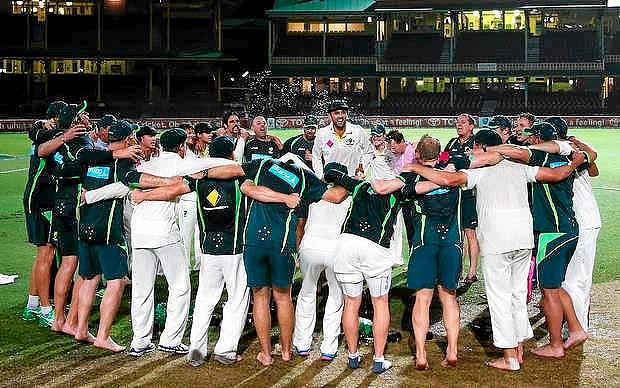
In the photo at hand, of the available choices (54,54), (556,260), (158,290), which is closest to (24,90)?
(54,54)

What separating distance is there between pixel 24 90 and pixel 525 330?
54749mm

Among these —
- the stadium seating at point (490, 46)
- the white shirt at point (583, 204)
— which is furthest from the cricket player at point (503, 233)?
the stadium seating at point (490, 46)

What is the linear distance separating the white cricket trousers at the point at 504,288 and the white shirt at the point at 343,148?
3915 mm

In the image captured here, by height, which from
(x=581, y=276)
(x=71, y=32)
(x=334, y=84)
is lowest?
(x=581, y=276)

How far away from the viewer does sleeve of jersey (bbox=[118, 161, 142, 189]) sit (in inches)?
307

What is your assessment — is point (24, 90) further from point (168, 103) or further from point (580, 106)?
point (580, 106)

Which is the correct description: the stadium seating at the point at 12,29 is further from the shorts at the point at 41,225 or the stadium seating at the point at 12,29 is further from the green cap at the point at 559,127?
the green cap at the point at 559,127

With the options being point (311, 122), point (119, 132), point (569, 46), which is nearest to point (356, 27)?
Result: point (569, 46)

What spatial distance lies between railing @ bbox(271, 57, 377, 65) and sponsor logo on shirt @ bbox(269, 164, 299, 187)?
50.7 m

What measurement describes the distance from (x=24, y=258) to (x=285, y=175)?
6.74 metres

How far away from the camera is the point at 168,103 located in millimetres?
54156

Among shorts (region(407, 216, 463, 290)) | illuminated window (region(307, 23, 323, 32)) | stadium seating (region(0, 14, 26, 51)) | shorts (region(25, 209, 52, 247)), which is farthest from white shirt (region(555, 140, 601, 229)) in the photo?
illuminated window (region(307, 23, 323, 32))

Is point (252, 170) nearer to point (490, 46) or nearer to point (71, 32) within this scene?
point (490, 46)

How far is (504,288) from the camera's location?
294 inches
